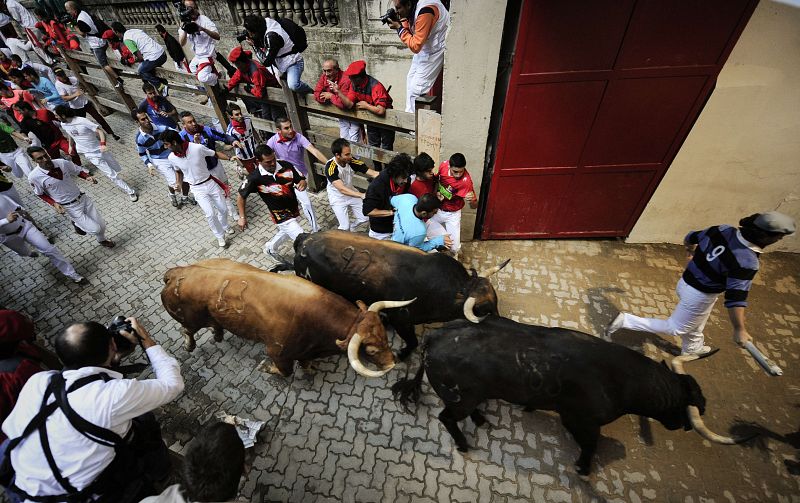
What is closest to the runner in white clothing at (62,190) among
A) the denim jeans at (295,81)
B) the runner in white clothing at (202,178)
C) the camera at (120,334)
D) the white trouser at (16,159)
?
the runner in white clothing at (202,178)

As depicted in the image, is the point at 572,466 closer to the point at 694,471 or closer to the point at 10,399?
the point at 694,471

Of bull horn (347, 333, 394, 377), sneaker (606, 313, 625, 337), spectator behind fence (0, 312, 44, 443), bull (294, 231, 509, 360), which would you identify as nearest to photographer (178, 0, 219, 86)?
bull (294, 231, 509, 360)

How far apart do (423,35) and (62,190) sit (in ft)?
22.2

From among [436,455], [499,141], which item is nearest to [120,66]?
[499,141]

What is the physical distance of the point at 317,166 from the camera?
24.8ft

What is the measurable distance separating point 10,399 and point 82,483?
112 cm

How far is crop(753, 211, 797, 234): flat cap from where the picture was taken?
312 cm

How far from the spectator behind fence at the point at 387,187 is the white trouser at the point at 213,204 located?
3.22 m

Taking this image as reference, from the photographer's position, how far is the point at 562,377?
10.3 feet

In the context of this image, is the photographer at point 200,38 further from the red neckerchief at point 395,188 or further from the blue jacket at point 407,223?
the blue jacket at point 407,223

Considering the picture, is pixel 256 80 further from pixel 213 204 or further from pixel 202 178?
pixel 213 204

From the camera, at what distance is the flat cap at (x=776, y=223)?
3.12 meters

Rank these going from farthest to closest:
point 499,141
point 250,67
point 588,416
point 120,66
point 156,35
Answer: point 156,35 < point 120,66 < point 250,67 < point 499,141 < point 588,416

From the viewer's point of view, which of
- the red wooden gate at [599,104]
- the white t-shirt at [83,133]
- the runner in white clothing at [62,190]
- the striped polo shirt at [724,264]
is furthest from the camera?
the white t-shirt at [83,133]
